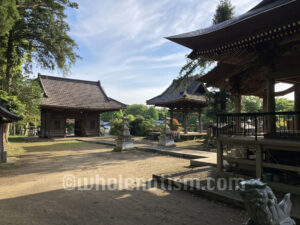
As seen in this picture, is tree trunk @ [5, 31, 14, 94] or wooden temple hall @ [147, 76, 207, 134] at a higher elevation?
tree trunk @ [5, 31, 14, 94]

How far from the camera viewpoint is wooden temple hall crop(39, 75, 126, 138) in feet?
72.1

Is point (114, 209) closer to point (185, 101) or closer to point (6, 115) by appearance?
point (6, 115)

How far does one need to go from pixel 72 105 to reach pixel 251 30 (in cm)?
2092

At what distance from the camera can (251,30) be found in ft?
16.9

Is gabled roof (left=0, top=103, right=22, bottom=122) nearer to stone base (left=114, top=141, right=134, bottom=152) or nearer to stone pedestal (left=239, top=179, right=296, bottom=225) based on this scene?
stone base (left=114, top=141, right=134, bottom=152)

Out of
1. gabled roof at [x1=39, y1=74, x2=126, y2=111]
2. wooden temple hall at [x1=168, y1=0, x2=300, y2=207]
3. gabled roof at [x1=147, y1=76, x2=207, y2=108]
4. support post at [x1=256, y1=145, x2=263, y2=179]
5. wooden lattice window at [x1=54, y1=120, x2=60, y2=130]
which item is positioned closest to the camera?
wooden temple hall at [x1=168, y1=0, x2=300, y2=207]

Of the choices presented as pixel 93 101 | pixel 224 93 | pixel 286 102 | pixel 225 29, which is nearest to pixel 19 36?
pixel 93 101

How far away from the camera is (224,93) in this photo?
51.1 feet

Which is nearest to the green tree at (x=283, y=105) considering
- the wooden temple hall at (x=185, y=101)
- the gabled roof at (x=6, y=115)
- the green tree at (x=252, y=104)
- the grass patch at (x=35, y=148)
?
the green tree at (x=252, y=104)

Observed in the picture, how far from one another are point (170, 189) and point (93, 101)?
848 inches

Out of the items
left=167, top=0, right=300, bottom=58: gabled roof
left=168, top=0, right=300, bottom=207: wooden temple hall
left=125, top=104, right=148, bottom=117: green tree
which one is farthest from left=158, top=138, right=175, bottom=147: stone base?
left=125, top=104, right=148, bottom=117: green tree

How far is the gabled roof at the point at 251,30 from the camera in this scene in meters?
4.39

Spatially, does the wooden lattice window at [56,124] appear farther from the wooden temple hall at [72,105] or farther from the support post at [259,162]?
the support post at [259,162]

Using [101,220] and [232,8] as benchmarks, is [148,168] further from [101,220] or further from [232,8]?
[232,8]
